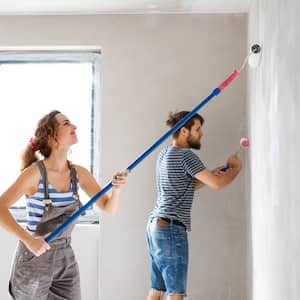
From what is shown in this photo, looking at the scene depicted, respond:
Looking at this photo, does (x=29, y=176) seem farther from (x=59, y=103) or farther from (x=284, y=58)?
(x=59, y=103)

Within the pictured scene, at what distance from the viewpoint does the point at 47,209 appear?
2.23 m

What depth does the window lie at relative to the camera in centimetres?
346

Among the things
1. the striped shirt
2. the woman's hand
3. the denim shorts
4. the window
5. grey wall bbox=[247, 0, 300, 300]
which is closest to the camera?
grey wall bbox=[247, 0, 300, 300]

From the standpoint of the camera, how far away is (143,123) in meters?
3.27

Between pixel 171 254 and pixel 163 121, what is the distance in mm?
848

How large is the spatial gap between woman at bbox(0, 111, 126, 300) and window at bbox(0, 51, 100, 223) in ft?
3.39

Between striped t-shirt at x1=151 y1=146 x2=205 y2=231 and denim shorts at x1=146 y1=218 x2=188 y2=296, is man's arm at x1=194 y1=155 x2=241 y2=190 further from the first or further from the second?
denim shorts at x1=146 y1=218 x2=188 y2=296

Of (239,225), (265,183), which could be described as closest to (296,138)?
(265,183)

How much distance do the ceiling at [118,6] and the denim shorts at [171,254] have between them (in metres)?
1.24

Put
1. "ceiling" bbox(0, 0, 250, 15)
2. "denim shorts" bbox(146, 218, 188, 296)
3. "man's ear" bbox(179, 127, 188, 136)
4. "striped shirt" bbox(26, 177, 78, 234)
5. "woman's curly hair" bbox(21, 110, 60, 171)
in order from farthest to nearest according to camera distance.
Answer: "ceiling" bbox(0, 0, 250, 15) → "man's ear" bbox(179, 127, 188, 136) → "denim shorts" bbox(146, 218, 188, 296) → "woman's curly hair" bbox(21, 110, 60, 171) → "striped shirt" bbox(26, 177, 78, 234)

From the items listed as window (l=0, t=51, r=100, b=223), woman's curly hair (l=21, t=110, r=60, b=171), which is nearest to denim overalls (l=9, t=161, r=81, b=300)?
woman's curly hair (l=21, t=110, r=60, b=171)

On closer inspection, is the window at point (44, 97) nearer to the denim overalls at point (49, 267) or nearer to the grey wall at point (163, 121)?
the grey wall at point (163, 121)

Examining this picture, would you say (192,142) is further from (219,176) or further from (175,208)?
(175,208)

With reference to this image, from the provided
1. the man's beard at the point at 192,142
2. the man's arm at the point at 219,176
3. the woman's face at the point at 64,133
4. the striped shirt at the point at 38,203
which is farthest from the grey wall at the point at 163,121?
the striped shirt at the point at 38,203
